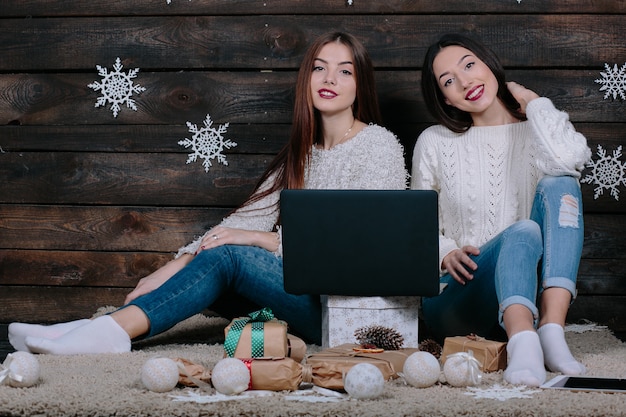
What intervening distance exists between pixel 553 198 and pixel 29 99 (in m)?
1.74

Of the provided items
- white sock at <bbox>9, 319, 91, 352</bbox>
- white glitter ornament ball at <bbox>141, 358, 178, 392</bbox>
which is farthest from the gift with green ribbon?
white sock at <bbox>9, 319, 91, 352</bbox>

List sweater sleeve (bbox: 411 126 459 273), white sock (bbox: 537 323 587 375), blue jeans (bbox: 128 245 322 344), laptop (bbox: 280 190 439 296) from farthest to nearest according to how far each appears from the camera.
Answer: sweater sleeve (bbox: 411 126 459 273) → blue jeans (bbox: 128 245 322 344) → laptop (bbox: 280 190 439 296) → white sock (bbox: 537 323 587 375)

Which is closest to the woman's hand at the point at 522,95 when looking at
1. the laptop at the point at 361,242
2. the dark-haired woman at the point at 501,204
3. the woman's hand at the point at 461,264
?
the dark-haired woman at the point at 501,204

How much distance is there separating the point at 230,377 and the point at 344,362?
224mm

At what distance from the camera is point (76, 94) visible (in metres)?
2.75

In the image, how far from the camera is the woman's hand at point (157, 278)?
2141 mm

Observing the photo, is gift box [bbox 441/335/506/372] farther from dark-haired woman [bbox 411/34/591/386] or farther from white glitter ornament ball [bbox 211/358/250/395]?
white glitter ornament ball [bbox 211/358/250/395]

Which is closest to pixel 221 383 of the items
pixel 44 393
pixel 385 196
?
pixel 44 393

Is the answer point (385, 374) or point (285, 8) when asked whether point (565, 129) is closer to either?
point (385, 374)

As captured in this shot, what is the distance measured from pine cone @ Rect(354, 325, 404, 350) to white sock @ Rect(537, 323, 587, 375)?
1.01ft

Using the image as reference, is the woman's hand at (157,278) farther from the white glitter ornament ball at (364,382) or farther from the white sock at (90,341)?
the white glitter ornament ball at (364,382)

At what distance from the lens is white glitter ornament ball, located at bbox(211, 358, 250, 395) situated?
154 cm

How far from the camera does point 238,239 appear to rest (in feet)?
7.04

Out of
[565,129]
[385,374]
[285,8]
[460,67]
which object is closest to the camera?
[385,374]
